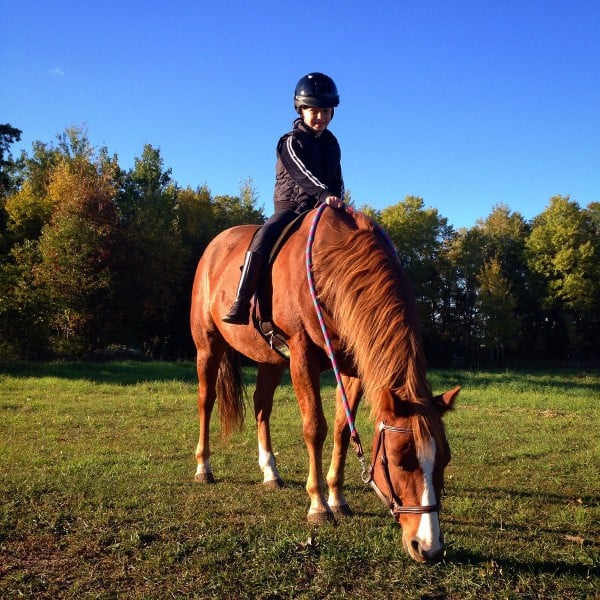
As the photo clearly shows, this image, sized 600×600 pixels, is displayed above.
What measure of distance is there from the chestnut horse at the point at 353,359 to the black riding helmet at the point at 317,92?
3.53 feet

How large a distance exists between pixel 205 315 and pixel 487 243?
43.1 metres

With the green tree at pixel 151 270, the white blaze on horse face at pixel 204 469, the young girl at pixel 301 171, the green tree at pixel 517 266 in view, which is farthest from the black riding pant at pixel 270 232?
the green tree at pixel 517 266

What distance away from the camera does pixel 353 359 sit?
386 cm

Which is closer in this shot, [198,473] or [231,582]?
[231,582]

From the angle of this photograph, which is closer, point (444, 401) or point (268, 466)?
point (444, 401)

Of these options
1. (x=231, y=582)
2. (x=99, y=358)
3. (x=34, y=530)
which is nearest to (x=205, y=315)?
(x=34, y=530)

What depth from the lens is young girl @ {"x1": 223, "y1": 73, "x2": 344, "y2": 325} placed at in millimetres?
4625

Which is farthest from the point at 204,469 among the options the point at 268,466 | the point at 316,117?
the point at 316,117

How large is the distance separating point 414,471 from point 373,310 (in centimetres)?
109

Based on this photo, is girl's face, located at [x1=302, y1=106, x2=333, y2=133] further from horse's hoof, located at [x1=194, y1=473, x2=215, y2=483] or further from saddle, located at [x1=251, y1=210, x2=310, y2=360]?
horse's hoof, located at [x1=194, y1=473, x2=215, y2=483]

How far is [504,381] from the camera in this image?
17.0 metres

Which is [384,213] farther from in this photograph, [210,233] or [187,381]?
[187,381]

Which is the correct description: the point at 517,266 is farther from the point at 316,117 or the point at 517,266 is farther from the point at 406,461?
the point at 406,461

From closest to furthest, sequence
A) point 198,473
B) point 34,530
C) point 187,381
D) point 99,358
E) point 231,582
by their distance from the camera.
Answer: point 231,582, point 34,530, point 198,473, point 187,381, point 99,358
